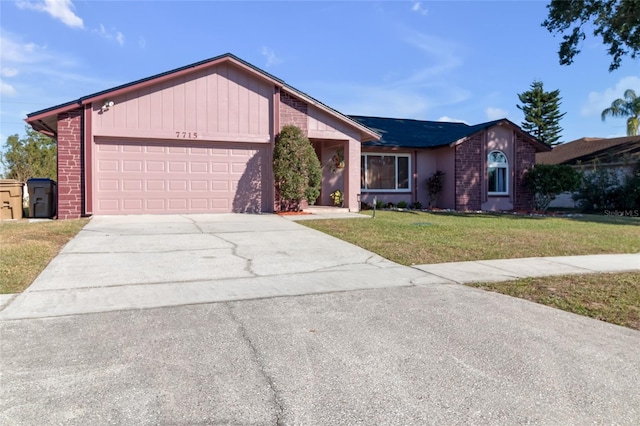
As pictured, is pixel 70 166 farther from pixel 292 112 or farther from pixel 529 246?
pixel 529 246

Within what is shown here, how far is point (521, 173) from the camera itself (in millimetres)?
20469

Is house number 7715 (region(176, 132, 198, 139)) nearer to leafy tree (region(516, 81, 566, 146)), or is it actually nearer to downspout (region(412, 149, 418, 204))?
downspout (region(412, 149, 418, 204))

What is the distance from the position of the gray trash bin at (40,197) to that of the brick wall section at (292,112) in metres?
7.63

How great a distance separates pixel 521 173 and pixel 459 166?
3511mm

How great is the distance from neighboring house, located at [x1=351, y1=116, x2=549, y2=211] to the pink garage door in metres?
5.45

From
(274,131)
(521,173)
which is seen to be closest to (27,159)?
(274,131)

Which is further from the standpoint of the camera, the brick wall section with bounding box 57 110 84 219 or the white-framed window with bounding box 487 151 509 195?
the white-framed window with bounding box 487 151 509 195

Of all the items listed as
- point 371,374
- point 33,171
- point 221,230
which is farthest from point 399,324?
point 33,171

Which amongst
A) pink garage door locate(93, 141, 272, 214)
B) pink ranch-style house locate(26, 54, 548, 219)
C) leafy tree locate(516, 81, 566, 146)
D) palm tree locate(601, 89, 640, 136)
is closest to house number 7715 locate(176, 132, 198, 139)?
pink ranch-style house locate(26, 54, 548, 219)

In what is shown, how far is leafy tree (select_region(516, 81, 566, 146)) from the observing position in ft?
177

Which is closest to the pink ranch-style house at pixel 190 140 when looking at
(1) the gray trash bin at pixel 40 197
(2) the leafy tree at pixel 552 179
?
(1) the gray trash bin at pixel 40 197

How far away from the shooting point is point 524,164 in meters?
20.5

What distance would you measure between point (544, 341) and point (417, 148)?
16018 mm

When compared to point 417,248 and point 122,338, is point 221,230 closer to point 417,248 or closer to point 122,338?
point 417,248
